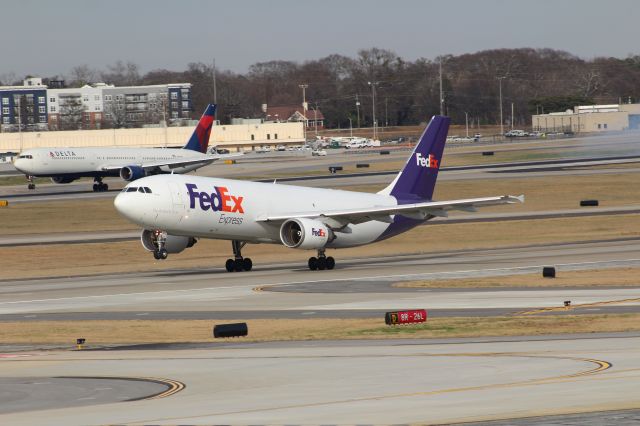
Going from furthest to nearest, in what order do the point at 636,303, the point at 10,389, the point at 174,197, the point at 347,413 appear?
the point at 174,197 → the point at 636,303 → the point at 10,389 → the point at 347,413

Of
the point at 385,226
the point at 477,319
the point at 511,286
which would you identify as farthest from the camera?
the point at 385,226

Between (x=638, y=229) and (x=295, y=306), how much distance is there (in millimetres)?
41889

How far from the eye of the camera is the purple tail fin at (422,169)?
6956 cm

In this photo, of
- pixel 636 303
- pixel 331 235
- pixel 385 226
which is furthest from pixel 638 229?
pixel 636 303

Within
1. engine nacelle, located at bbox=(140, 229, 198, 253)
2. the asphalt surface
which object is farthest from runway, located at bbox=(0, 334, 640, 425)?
engine nacelle, located at bbox=(140, 229, 198, 253)

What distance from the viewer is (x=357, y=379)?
2873 cm

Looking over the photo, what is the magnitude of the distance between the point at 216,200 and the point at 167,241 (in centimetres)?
382

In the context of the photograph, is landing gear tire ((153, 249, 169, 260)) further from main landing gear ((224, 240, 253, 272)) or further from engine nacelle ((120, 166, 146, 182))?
engine nacelle ((120, 166, 146, 182))

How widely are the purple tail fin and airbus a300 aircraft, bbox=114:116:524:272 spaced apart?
2.3 inches

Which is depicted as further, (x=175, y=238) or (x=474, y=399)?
(x=175, y=238)

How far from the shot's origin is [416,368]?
30.3m

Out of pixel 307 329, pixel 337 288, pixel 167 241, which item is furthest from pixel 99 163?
pixel 307 329

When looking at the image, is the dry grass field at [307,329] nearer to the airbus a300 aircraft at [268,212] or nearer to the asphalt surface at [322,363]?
the asphalt surface at [322,363]

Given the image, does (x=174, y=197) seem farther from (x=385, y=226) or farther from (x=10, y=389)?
(x=10, y=389)
